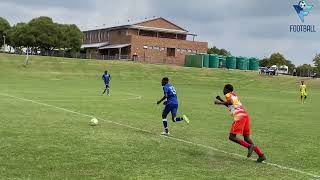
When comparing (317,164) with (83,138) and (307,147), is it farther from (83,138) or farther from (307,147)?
(83,138)

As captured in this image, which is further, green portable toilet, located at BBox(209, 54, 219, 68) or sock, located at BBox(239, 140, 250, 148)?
green portable toilet, located at BBox(209, 54, 219, 68)

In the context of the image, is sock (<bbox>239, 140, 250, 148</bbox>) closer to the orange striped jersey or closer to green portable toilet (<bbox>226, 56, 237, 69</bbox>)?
the orange striped jersey

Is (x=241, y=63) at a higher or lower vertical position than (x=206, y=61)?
lower

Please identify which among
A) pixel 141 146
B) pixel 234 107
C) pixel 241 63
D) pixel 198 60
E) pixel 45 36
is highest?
pixel 45 36

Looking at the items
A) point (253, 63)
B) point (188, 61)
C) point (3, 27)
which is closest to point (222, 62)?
point (188, 61)

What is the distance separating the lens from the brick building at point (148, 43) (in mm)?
113062

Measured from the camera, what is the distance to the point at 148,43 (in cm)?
11456

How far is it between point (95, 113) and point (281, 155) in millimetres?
12602

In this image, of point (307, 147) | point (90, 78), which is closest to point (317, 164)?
point (307, 147)

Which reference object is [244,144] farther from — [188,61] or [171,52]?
[171,52]

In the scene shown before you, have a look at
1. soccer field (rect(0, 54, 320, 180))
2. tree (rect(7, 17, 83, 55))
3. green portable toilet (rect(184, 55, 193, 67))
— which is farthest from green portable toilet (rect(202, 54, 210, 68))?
soccer field (rect(0, 54, 320, 180))

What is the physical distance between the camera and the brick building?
371 feet

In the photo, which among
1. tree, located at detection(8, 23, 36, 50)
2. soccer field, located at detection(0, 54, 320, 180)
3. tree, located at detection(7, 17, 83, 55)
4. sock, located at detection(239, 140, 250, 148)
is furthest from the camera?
tree, located at detection(8, 23, 36, 50)

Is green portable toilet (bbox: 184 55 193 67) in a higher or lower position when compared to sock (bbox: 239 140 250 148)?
higher
